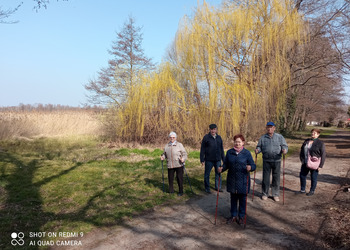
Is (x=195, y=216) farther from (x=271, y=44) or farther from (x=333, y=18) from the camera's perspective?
(x=333, y=18)

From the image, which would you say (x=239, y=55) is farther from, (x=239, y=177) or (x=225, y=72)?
(x=239, y=177)

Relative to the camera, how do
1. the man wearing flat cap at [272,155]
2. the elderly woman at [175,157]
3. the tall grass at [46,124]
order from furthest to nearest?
the tall grass at [46,124], the elderly woman at [175,157], the man wearing flat cap at [272,155]

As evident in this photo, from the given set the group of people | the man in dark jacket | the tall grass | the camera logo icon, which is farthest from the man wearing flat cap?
the tall grass

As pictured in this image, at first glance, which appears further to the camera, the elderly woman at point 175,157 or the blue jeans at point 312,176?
the blue jeans at point 312,176

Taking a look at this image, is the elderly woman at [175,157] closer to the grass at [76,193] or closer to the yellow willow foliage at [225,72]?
the grass at [76,193]

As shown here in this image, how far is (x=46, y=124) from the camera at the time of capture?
20.5 metres

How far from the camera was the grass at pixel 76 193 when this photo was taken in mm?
4789

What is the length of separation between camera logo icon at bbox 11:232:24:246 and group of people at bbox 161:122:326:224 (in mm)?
3293

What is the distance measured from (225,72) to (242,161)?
8985mm

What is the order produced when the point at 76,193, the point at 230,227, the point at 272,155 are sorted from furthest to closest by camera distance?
the point at 76,193, the point at 272,155, the point at 230,227

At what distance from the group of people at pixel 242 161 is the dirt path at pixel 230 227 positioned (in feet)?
1.21

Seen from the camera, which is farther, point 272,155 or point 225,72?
point 225,72

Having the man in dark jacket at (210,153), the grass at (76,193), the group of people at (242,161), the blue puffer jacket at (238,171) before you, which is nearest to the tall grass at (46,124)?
the grass at (76,193)

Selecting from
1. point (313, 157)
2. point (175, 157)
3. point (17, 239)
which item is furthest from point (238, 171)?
point (17, 239)
